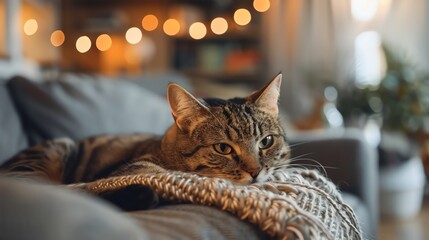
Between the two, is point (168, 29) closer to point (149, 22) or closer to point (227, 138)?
point (149, 22)

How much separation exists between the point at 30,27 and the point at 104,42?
94cm

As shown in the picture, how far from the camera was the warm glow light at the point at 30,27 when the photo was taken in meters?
3.54

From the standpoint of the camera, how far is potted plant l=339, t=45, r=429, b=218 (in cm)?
302

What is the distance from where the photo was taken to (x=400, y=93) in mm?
3299

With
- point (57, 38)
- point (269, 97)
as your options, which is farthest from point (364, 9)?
point (269, 97)

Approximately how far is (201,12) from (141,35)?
535 millimetres

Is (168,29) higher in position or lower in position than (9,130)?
higher

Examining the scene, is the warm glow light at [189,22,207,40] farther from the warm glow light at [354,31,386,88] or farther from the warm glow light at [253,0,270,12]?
the warm glow light at [354,31,386,88]

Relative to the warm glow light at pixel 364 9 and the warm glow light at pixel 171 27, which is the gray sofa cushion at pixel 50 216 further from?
the warm glow light at pixel 171 27

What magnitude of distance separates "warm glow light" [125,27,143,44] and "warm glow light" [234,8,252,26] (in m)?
0.79

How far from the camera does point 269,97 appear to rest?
4.30ft

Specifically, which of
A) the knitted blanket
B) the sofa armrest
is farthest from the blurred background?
the knitted blanket

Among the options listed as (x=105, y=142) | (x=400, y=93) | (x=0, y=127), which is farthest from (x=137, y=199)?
(x=400, y=93)

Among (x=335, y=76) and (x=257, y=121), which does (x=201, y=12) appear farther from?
(x=257, y=121)
